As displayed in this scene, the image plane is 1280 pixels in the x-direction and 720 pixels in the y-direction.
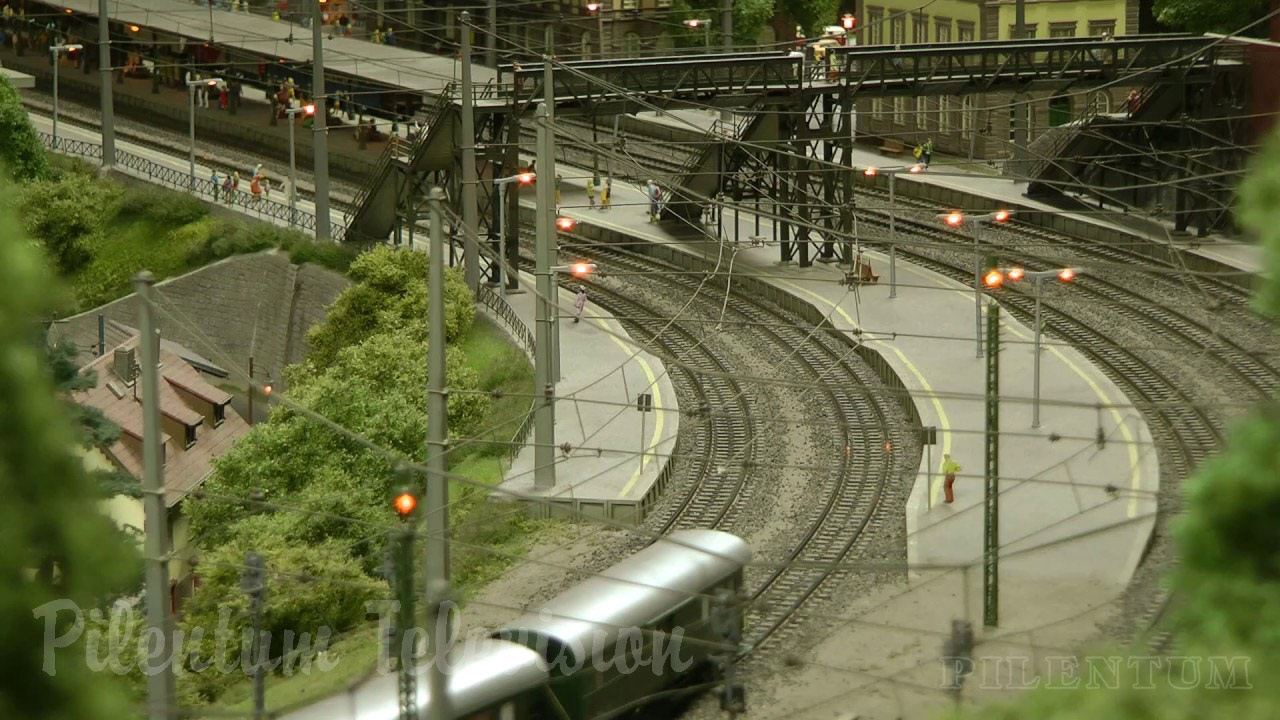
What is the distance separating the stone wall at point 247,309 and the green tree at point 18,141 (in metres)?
5.05

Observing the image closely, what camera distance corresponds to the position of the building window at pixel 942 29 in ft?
164

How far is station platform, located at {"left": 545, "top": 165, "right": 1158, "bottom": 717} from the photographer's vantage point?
17.8 meters

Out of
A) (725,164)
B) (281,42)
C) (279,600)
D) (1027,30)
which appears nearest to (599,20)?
(281,42)

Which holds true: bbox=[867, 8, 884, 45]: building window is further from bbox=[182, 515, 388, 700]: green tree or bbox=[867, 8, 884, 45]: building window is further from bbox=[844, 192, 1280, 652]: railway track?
bbox=[182, 515, 388, 700]: green tree

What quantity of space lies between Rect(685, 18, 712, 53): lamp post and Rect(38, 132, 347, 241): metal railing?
43.2 ft

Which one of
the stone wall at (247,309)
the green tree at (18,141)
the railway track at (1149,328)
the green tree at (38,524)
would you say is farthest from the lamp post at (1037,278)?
the green tree at (18,141)

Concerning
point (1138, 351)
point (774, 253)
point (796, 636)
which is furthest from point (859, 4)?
point (796, 636)

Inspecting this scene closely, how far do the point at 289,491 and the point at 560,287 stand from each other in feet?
44.7

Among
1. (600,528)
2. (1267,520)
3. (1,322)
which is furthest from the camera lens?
(600,528)

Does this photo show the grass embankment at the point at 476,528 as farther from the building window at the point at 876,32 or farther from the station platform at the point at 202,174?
the building window at the point at 876,32

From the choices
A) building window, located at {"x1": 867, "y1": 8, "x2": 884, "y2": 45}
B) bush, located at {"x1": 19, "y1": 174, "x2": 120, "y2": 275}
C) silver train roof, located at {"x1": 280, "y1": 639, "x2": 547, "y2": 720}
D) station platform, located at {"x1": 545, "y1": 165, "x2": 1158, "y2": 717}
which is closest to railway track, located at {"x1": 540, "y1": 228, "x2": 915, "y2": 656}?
station platform, located at {"x1": 545, "y1": 165, "x2": 1158, "y2": 717}

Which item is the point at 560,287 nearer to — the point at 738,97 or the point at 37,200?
the point at 738,97

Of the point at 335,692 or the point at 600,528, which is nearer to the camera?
the point at 335,692

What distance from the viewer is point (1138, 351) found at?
31.7 metres
